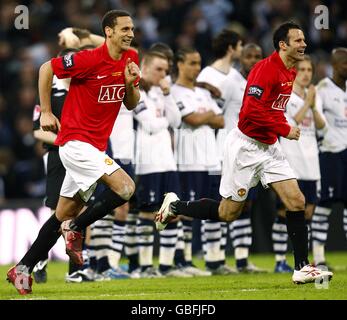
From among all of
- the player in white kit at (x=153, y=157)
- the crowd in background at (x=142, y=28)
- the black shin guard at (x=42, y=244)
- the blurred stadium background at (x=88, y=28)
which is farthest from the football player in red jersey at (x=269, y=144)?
the crowd in background at (x=142, y=28)

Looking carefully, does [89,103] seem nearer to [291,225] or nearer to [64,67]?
[64,67]

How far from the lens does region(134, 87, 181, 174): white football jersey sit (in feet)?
37.1

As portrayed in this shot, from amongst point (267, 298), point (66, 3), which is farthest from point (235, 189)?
point (66, 3)

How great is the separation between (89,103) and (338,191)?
4430 mm

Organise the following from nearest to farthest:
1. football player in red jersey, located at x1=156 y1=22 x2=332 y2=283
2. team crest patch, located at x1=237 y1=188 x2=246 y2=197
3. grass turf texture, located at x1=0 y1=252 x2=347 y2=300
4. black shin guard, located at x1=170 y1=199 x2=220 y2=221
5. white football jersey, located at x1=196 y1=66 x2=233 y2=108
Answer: grass turf texture, located at x1=0 y1=252 x2=347 y2=300
football player in red jersey, located at x1=156 y1=22 x2=332 y2=283
team crest patch, located at x1=237 y1=188 x2=246 y2=197
black shin guard, located at x1=170 y1=199 x2=220 y2=221
white football jersey, located at x1=196 y1=66 x2=233 y2=108

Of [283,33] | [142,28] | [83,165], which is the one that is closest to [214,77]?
[283,33]

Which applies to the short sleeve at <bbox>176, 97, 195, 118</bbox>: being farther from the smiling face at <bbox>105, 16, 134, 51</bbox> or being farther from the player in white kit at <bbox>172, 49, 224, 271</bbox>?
the smiling face at <bbox>105, 16, 134, 51</bbox>

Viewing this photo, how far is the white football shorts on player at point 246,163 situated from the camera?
923cm

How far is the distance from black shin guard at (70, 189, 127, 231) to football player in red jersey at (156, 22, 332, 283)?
113 centimetres

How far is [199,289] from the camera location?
9305 millimetres

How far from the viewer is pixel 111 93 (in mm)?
8953

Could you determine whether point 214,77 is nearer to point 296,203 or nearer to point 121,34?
point 121,34

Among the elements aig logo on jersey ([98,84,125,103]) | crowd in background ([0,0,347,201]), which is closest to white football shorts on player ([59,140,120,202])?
aig logo on jersey ([98,84,125,103])

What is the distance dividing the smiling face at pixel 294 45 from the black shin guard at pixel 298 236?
4.77 ft
